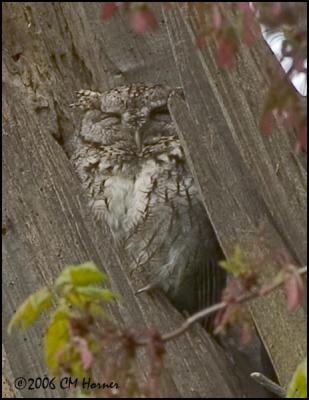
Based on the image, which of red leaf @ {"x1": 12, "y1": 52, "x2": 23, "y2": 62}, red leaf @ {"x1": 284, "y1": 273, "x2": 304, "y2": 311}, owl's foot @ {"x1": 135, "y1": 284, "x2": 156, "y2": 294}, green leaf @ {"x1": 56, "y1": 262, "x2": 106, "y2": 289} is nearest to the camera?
red leaf @ {"x1": 284, "y1": 273, "x2": 304, "y2": 311}

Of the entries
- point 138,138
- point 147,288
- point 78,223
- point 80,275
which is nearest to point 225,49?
point 80,275

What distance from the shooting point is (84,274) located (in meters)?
1.73

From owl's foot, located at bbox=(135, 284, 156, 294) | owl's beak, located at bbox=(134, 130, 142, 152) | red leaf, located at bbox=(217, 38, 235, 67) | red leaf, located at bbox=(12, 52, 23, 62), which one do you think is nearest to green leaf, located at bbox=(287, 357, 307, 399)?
red leaf, located at bbox=(217, 38, 235, 67)

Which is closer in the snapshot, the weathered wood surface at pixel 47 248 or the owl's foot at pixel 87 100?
the weathered wood surface at pixel 47 248

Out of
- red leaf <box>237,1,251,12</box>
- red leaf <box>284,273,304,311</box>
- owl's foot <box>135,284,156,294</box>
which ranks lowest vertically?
red leaf <box>284,273,304,311</box>

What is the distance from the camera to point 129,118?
373 centimetres

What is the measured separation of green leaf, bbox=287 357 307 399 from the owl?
4.99 feet

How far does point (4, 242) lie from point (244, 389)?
2.35 ft

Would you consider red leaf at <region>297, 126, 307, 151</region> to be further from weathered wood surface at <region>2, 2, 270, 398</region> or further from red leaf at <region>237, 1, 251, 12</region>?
weathered wood surface at <region>2, 2, 270, 398</region>

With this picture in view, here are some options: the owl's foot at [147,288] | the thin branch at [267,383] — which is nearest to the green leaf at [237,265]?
the thin branch at [267,383]

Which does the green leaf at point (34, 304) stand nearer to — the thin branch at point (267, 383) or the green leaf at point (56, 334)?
the green leaf at point (56, 334)

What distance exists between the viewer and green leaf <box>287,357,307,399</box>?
5.78ft

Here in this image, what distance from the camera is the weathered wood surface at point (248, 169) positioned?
92.0 inches

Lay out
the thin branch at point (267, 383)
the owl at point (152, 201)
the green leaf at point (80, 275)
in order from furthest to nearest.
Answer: the owl at point (152, 201)
the thin branch at point (267, 383)
the green leaf at point (80, 275)
